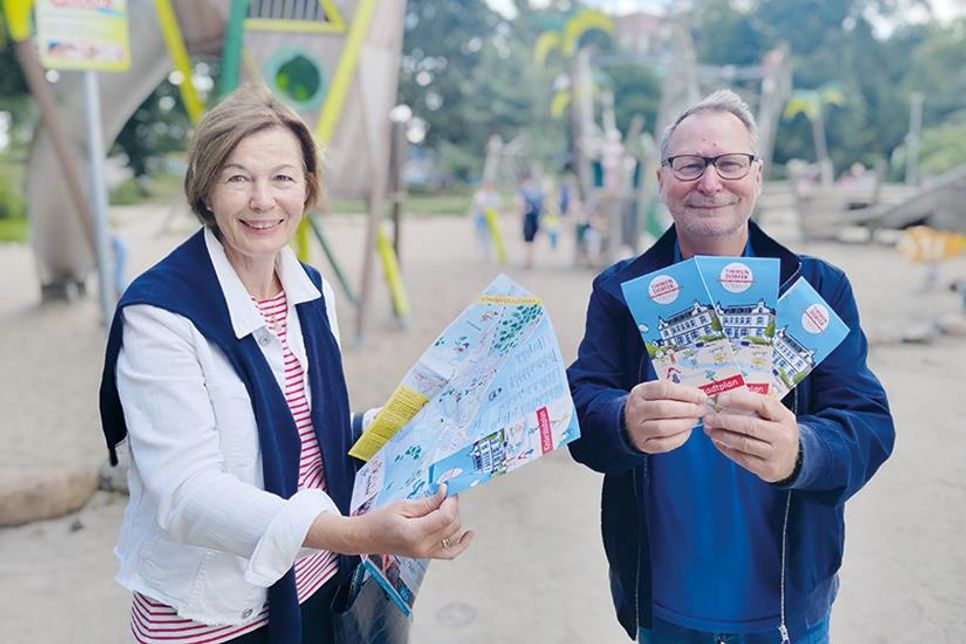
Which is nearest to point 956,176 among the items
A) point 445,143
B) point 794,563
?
point 794,563

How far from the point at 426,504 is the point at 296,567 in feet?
1.39

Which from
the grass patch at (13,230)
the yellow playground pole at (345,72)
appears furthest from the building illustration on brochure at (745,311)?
Answer: the grass patch at (13,230)

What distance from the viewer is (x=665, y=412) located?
47.5 inches

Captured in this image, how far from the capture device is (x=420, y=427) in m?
1.36

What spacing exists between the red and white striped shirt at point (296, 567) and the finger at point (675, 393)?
0.60 m

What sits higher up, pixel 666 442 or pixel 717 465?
pixel 666 442

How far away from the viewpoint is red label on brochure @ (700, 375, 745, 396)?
1.21 m

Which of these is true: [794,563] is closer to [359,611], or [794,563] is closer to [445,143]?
[359,611]

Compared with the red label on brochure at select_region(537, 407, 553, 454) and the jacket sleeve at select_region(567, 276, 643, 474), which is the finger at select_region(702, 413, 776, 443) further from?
the red label on brochure at select_region(537, 407, 553, 454)

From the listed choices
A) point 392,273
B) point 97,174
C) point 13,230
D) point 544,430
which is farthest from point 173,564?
point 13,230

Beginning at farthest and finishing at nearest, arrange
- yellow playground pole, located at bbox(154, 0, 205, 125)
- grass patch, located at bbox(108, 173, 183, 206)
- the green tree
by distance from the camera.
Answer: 1. grass patch, located at bbox(108, 173, 183, 206)
2. the green tree
3. yellow playground pole, located at bbox(154, 0, 205, 125)

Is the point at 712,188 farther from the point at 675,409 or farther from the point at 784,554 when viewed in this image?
the point at 784,554

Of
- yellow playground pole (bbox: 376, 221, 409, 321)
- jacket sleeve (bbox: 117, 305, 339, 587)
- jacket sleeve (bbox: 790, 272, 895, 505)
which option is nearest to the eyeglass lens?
jacket sleeve (bbox: 790, 272, 895, 505)

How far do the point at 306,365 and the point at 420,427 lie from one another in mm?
248
